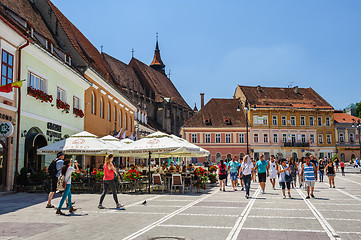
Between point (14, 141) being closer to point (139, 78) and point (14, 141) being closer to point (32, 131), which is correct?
point (32, 131)

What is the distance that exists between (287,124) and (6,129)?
58.2 meters

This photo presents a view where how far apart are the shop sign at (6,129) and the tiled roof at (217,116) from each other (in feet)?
165

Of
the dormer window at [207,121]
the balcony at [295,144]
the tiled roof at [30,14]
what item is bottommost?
the balcony at [295,144]

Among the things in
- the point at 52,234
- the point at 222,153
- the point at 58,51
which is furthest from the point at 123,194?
the point at 222,153

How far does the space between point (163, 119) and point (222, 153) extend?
17.5m

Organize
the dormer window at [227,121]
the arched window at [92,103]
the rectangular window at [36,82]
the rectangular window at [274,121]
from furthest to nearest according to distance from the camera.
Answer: the rectangular window at [274,121]
the dormer window at [227,121]
the arched window at [92,103]
the rectangular window at [36,82]

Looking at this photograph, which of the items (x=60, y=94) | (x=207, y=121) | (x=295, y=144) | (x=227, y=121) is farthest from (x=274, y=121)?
(x=60, y=94)

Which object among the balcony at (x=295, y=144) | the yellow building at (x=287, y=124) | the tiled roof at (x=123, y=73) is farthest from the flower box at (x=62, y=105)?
the balcony at (x=295, y=144)

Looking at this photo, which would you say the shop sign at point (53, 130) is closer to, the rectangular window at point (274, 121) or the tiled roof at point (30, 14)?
the tiled roof at point (30, 14)

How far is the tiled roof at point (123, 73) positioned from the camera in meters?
69.5

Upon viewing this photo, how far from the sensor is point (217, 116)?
6731 cm

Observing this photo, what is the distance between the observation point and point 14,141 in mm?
16906

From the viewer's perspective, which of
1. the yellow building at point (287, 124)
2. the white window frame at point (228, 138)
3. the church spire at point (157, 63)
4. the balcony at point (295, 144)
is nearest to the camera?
the white window frame at point (228, 138)

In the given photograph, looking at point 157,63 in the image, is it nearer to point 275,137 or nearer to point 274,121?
point 274,121
